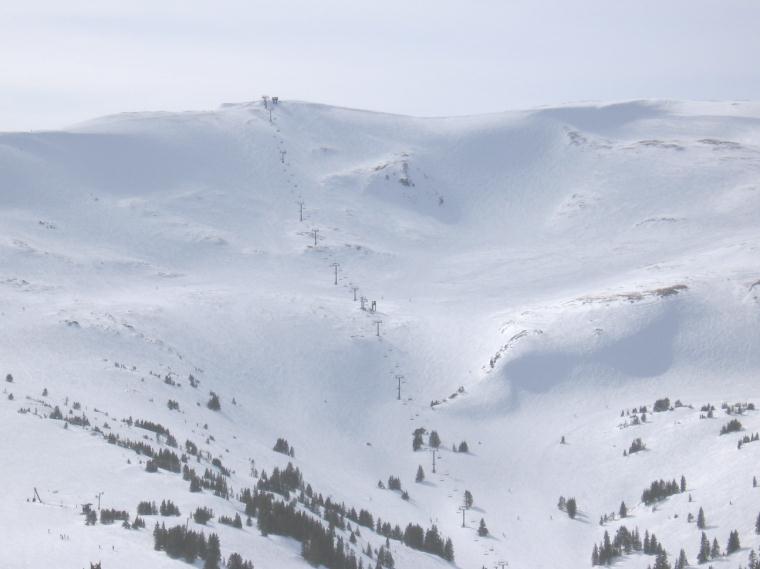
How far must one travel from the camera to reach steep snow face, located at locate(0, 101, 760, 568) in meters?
59.6

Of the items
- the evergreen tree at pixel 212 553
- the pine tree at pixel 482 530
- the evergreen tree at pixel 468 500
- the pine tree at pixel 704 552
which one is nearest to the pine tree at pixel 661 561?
the pine tree at pixel 704 552

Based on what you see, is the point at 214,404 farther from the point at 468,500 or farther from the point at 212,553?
the point at 212,553

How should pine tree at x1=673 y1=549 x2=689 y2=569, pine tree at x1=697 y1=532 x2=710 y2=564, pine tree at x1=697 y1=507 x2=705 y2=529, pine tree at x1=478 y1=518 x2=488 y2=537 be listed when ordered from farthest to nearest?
pine tree at x1=478 y1=518 x2=488 y2=537
pine tree at x1=697 y1=507 x2=705 y2=529
pine tree at x1=697 y1=532 x2=710 y2=564
pine tree at x1=673 y1=549 x2=689 y2=569

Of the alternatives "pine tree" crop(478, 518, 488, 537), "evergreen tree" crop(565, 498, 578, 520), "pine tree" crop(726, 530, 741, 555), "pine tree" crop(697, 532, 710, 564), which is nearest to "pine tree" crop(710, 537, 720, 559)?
"pine tree" crop(697, 532, 710, 564)

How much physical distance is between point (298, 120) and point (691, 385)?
10420cm

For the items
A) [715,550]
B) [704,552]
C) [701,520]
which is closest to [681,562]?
[704,552]

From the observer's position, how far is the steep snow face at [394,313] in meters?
59.6

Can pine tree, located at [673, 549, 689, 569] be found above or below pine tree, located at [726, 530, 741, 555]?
below

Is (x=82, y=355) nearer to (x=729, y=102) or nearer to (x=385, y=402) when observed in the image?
(x=385, y=402)

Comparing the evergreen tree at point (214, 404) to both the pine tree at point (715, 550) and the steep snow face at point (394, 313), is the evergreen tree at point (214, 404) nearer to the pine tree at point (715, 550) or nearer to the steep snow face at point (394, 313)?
the steep snow face at point (394, 313)

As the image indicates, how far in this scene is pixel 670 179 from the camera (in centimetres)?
14038

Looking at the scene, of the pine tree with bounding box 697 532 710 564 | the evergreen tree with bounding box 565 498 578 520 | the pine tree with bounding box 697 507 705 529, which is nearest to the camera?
the pine tree with bounding box 697 532 710 564

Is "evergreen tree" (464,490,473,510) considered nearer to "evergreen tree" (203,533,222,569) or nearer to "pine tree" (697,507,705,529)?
"pine tree" (697,507,705,529)

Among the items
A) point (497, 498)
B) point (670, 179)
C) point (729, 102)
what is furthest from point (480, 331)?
point (729, 102)
